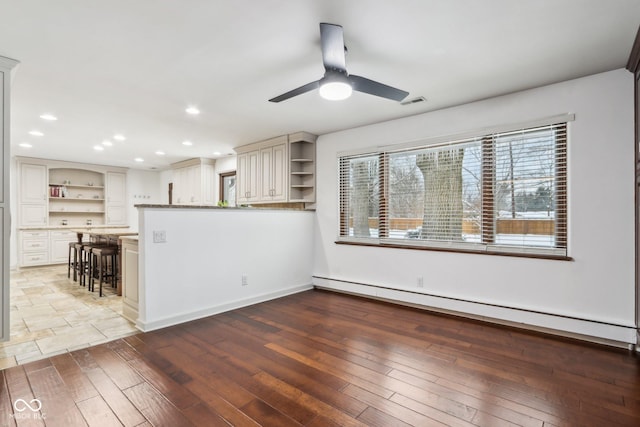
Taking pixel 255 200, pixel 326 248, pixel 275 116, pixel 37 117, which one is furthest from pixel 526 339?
pixel 37 117

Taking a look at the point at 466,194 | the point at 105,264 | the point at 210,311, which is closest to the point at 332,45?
the point at 466,194

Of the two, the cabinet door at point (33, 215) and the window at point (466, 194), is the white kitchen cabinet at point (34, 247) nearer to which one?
the cabinet door at point (33, 215)

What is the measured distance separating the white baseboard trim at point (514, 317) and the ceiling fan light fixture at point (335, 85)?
2.79m

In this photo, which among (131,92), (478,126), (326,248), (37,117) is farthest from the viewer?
(326,248)

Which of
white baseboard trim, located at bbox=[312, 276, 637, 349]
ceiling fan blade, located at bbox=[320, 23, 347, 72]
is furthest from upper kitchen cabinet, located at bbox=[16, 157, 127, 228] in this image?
ceiling fan blade, located at bbox=[320, 23, 347, 72]

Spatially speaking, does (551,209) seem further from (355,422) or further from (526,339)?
(355,422)

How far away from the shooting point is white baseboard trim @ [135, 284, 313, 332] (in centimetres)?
334

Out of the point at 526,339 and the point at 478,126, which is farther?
the point at 478,126

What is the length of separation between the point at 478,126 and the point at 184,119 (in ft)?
12.5

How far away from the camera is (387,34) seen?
2393 millimetres

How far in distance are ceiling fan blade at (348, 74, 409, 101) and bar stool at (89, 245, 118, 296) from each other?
433cm

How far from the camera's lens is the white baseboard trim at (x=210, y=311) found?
131 inches

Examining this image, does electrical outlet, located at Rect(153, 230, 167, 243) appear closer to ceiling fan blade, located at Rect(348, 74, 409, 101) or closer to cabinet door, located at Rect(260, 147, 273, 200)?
cabinet door, located at Rect(260, 147, 273, 200)

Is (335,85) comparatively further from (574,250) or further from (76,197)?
(76,197)
